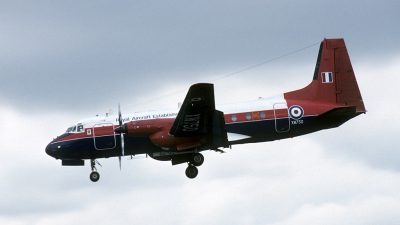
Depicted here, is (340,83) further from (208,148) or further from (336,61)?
(208,148)

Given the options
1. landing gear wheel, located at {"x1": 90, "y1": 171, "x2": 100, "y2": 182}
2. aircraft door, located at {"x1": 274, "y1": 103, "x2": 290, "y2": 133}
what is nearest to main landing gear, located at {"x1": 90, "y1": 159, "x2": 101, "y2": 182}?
landing gear wheel, located at {"x1": 90, "y1": 171, "x2": 100, "y2": 182}

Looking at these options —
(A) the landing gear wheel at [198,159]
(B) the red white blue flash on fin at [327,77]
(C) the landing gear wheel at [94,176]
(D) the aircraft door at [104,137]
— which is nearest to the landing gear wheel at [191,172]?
(A) the landing gear wheel at [198,159]

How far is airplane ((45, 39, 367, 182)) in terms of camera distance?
127 ft

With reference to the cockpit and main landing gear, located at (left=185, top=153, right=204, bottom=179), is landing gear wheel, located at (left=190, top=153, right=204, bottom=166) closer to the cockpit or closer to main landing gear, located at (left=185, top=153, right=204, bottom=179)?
main landing gear, located at (left=185, top=153, right=204, bottom=179)

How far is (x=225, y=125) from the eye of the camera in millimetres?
39719

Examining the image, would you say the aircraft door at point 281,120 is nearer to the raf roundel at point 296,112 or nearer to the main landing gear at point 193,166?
the raf roundel at point 296,112

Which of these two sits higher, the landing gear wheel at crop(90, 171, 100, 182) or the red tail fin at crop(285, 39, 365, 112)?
the red tail fin at crop(285, 39, 365, 112)

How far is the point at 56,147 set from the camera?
41656 mm

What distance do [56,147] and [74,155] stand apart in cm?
124

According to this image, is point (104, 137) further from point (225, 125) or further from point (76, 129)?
point (225, 125)

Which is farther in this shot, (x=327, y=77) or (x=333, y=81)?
(x=327, y=77)

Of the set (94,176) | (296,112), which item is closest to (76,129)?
(94,176)

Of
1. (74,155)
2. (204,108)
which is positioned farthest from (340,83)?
(74,155)

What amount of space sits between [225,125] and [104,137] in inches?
274
